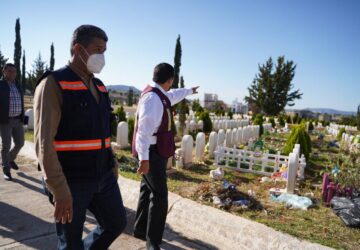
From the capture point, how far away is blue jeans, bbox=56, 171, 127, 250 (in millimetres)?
1869

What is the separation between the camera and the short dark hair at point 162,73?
9.62ft

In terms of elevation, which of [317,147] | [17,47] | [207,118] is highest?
[17,47]

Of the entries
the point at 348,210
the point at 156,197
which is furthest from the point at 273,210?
the point at 156,197

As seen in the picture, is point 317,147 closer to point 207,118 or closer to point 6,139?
point 207,118

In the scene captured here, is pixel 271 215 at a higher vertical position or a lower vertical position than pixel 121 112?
lower

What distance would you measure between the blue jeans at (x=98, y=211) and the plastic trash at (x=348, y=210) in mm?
2862

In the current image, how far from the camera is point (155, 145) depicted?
2.84 m

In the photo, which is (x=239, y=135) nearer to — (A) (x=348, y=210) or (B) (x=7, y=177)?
(A) (x=348, y=210)

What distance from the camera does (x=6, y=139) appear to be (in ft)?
15.8

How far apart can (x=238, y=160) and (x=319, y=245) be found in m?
4.14

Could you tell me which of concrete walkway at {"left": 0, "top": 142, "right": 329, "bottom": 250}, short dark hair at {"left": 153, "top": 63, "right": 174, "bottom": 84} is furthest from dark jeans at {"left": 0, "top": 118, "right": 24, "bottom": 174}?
short dark hair at {"left": 153, "top": 63, "right": 174, "bottom": 84}

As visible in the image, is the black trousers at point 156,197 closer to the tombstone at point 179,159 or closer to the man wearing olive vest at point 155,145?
the man wearing olive vest at point 155,145

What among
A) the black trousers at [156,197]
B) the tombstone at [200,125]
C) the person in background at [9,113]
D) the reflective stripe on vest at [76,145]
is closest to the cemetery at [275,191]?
the black trousers at [156,197]

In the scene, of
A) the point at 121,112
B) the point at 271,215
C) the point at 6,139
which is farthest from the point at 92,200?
the point at 121,112
